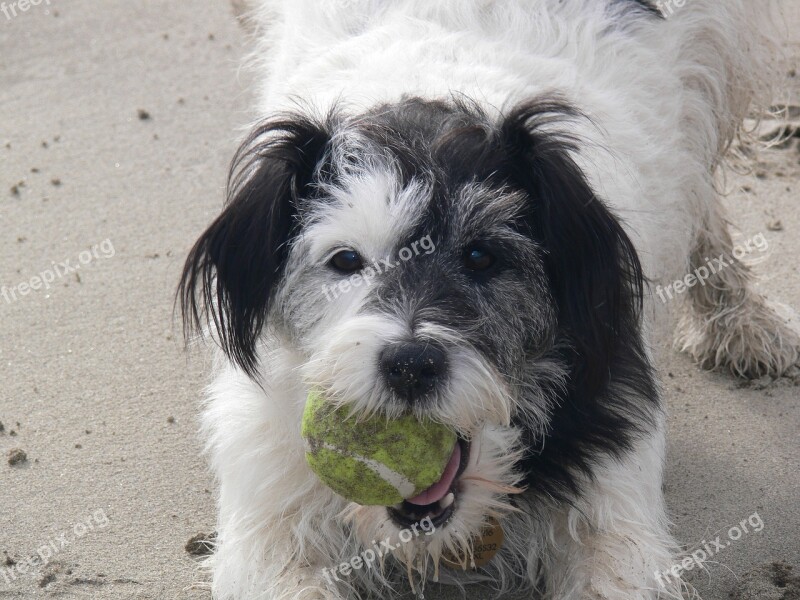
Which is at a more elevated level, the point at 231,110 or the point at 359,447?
the point at 359,447

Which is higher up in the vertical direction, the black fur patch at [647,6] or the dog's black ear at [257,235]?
the dog's black ear at [257,235]

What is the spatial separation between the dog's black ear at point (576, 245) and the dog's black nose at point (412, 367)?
45 centimetres

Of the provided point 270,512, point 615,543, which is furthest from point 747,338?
point 270,512

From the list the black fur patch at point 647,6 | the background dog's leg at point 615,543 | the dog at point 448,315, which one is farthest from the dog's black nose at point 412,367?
the black fur patch at point 647,6

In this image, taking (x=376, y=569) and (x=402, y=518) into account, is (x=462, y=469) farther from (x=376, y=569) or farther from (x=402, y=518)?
(x=376, y=569)

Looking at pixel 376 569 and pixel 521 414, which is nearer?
pixel 521 414

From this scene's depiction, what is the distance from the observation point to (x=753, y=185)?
5.28 metres

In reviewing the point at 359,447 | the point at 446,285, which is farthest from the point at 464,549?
the point at 446,285

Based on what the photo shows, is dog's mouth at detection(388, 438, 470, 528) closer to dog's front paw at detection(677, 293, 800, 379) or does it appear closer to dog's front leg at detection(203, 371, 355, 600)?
dog's front leg at detection(203, 371, 355, 600)

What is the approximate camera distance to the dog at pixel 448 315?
259 cm

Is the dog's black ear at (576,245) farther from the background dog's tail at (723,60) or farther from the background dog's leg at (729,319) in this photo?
the background dog's leg at (729,319)

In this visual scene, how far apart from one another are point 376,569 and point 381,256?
95cm

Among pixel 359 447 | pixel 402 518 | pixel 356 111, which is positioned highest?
pixel 356 111

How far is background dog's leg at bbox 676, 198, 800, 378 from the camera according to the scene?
14.1 feet
